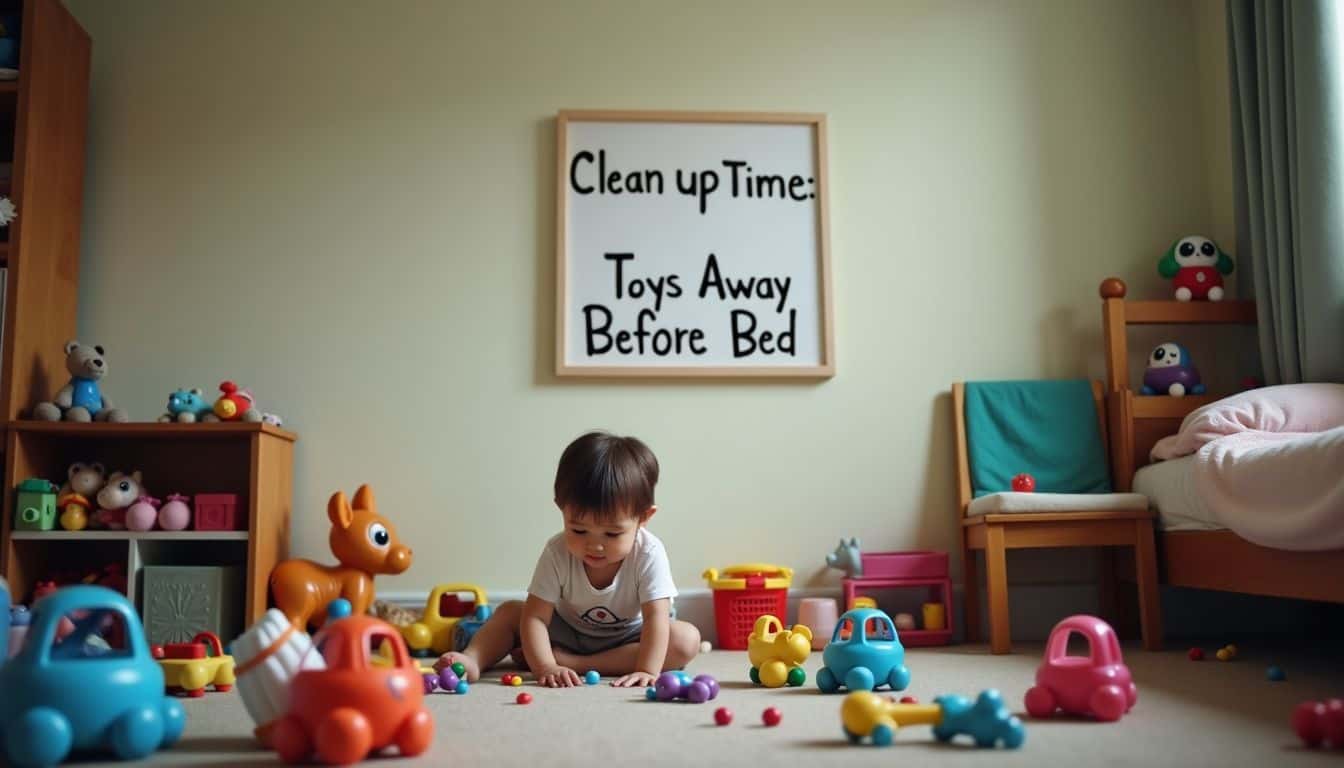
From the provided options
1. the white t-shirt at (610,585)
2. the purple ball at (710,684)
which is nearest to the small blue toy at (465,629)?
the white t-shirt at (610,585)

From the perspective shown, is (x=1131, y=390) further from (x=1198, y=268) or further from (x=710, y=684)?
(x=710, y=684)

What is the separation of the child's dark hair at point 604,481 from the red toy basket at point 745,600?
83 centimetres

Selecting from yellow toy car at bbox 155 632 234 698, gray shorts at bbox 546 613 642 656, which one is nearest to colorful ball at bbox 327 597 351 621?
yellow toy car at bbox 155 632 234 698

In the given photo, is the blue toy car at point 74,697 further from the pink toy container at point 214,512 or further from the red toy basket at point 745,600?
the red toy basket at point 745,600

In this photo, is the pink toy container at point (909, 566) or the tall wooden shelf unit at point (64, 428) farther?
the pink toy container at point (909, 566)

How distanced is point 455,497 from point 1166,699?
204cm

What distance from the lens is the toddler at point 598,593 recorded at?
7.62 feet

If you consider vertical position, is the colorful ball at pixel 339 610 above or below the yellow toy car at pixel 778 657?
above

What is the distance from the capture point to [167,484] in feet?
10.6

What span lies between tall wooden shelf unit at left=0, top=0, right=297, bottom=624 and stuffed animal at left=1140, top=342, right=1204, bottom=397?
2.50m

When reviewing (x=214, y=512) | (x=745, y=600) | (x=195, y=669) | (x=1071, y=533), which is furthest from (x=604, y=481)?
(x=1071, y=533)

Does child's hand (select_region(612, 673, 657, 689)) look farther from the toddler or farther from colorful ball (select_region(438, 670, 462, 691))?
colorful ball (select_region(438, 670, 462, 691))

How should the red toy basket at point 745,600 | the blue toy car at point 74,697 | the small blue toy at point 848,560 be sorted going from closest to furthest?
the blue toy car at point 74,697 → the red toy basket at point 745,600 → the small blue toy at point 848,560

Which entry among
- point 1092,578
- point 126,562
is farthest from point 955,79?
point 126,562
